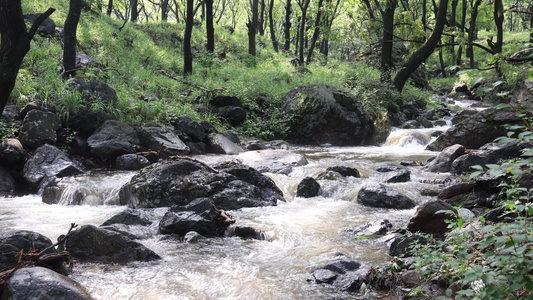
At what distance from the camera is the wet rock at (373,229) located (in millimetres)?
5680

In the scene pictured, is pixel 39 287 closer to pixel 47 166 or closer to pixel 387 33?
pixel 47 166

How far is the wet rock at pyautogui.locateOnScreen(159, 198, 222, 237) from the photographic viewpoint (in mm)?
5770

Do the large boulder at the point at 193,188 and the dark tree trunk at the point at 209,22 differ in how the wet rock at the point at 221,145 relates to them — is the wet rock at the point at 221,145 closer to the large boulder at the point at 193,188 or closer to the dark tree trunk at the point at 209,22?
the large boulder at the point at 193,188

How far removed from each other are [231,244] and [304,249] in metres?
1.00

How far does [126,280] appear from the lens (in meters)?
4.27

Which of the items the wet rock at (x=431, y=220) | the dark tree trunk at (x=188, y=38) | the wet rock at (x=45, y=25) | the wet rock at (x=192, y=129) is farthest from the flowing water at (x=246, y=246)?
the wet rock at (x=45, y=25)

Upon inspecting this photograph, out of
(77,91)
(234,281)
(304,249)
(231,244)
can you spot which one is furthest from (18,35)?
(77,91)

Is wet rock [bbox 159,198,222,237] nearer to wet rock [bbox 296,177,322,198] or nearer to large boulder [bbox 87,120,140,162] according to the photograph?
wet rock [bbox 296,177,322,198]

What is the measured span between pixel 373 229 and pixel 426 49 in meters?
12.7

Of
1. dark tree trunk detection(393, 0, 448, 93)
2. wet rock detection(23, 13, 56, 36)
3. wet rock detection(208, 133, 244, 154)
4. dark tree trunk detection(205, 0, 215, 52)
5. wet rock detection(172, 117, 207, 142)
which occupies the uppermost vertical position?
dark tree trunk detection(205, 0, 215, 52)

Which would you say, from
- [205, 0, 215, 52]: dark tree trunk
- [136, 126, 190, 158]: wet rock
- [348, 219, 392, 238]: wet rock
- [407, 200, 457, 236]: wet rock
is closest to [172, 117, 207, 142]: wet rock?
[136, 126, 190, 158]: wet rock

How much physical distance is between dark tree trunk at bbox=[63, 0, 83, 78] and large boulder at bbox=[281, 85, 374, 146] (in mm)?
7122

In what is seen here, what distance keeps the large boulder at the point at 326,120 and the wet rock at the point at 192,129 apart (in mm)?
3688

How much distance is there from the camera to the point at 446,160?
929cm
